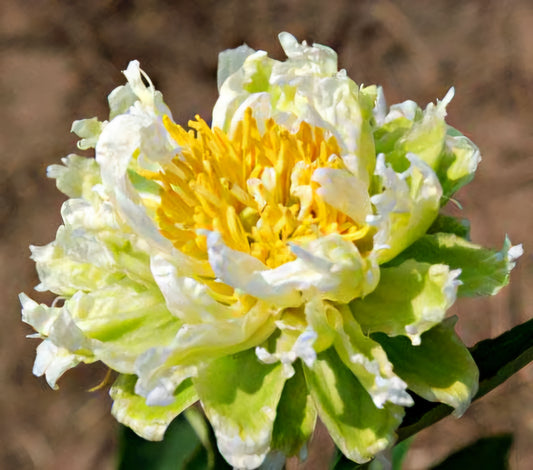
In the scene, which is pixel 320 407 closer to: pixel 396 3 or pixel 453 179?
pixel 453 179

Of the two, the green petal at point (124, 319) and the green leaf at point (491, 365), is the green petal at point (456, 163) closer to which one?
the green leaf at point (491, 365)

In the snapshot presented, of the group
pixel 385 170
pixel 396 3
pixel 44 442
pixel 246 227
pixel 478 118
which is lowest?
pixel 44 442

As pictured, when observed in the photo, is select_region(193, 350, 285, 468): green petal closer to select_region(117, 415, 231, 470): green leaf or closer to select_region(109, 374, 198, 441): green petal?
select_region(109, 374, 198, 441): green petal

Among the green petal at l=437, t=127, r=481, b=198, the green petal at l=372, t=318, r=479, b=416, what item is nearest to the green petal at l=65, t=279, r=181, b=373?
the green petal at l=372, t=318, r=479, b=416

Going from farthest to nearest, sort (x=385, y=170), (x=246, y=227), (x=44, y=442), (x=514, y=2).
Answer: (x=514, y=2), (x=44, y=442), (x=246, y=227), (x=385, y=170)

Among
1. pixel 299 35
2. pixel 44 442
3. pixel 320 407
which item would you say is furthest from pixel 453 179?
pixel 299 35

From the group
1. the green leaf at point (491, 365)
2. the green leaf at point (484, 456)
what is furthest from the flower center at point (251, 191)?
the green leaf at point (484, 456)

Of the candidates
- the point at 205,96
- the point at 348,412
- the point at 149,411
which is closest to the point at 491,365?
the point at 348,412
